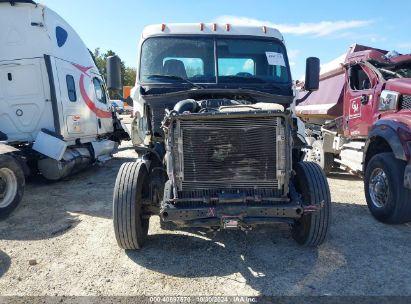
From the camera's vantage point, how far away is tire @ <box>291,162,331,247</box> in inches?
164

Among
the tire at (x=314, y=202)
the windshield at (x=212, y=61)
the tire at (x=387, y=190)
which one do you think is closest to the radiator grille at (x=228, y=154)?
the tire at (x=314, y=202)

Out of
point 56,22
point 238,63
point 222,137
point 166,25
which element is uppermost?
point 56,22

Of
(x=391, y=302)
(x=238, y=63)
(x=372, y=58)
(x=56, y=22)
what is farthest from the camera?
(x=56, y=22)

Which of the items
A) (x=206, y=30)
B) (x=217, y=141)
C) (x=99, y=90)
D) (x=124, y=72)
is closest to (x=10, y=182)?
(x=206, y=30)

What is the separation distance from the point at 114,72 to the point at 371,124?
14.1 ft

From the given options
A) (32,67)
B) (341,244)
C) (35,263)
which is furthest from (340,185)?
(32,67)

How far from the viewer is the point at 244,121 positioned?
3.75 metres

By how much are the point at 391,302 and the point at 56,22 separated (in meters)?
7.99

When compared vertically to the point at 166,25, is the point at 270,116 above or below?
below

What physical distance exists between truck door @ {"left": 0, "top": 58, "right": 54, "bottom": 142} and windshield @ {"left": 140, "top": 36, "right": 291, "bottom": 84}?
3.51 m

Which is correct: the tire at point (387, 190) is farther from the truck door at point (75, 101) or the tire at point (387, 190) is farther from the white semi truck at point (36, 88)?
the truck door at point (75, 101)

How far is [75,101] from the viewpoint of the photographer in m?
8.82

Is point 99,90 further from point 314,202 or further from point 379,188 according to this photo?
point 314,202

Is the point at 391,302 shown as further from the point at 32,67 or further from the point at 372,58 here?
the point at 32,67
